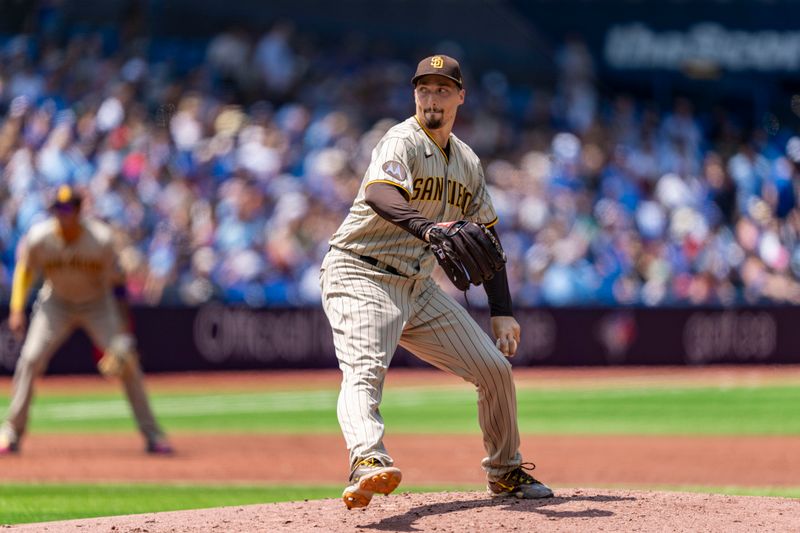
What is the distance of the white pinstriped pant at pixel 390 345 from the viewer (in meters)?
5.98

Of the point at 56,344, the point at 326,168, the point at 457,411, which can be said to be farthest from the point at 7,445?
the point at 326,168

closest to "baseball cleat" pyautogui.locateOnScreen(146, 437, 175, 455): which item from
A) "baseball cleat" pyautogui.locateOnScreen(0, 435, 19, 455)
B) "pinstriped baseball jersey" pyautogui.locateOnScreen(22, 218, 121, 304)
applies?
"baseball cleat" pyautogui.locateOnScreen(0, 435, 19, 455)

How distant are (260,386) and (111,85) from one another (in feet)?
17.6

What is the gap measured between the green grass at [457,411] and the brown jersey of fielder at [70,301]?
2444 mm

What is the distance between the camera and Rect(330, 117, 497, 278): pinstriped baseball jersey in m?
6.09

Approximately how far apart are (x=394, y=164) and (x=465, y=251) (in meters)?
0.52

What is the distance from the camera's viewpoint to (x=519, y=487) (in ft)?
21.8

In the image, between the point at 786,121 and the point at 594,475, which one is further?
the point at 786,121

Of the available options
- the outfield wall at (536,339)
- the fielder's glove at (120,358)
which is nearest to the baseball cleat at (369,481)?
the fielder's glove at (120,358)

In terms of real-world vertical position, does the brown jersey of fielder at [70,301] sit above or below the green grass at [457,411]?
above

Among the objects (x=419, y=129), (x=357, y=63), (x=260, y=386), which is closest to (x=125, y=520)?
(x=419, y=129)

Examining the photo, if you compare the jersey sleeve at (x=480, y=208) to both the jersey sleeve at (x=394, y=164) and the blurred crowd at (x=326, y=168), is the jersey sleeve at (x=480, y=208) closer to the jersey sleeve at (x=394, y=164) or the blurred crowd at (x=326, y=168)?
the jersey sleeve at (x=394, y=164)

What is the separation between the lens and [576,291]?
21234mm

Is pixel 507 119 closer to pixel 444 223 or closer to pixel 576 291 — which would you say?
pixel 576 291
